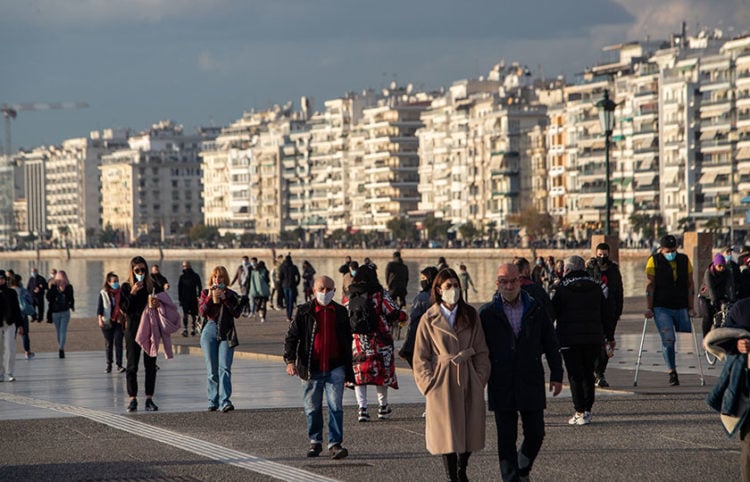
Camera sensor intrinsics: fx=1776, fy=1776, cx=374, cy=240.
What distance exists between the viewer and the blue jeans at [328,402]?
13.2 meters

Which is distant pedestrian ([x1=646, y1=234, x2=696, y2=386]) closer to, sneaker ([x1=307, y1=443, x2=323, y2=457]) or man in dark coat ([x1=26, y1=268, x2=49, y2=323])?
sneaker ([x1=307, y1=443, x2=323, y2=457])

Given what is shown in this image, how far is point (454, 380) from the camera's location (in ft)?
36.5

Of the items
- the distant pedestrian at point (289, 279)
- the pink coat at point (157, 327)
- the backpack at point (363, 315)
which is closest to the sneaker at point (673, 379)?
the backpack at point (363, 315)

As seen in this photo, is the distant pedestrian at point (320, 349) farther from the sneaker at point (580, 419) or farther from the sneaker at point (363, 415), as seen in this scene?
the sneaker at point (580, 419)

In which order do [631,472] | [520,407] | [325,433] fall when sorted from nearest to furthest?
[520,407]
[631,472]
[325,433]

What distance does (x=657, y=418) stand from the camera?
15227 millimetres

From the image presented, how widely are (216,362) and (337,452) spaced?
365cm

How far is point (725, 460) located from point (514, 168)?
539ft

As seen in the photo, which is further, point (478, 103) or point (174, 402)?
point (478, 103)

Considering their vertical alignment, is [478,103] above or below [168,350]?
above

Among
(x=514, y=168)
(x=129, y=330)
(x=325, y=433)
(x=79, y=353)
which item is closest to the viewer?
(x=325, y=433)

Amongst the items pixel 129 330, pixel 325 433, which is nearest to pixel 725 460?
pixel 325 433

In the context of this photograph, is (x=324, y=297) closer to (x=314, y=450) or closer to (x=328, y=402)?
(x=328, y=402)

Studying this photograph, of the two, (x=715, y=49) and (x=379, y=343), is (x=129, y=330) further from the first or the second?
(x=715, y=49)
